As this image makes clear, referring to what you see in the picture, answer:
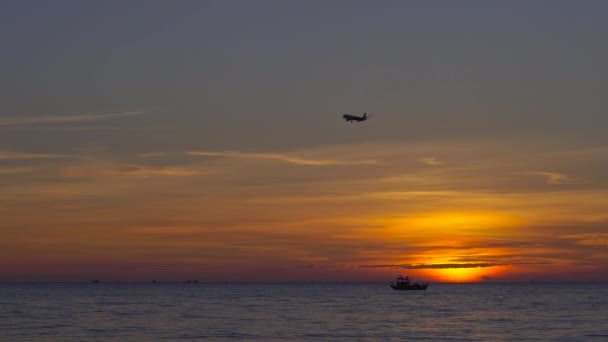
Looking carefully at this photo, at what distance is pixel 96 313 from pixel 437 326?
196 ft

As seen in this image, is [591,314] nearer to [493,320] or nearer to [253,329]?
[493,320]

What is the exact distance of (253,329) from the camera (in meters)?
104

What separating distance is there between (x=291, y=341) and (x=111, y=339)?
19.8 metres

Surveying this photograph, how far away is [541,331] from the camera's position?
336 ft

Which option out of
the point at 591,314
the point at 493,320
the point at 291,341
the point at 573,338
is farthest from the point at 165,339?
the point at 591,314

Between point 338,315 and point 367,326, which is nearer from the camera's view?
point 367,326

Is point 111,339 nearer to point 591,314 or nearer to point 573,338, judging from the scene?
point 573,338

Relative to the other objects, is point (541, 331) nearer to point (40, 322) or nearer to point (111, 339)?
point (111, 339)

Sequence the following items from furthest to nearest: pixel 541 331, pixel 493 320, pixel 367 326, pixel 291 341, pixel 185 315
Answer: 1. pixel 185 315
2. pixel 493 320
3. pixel 367 326
4. pixel 541 331
5. pixel 291 341

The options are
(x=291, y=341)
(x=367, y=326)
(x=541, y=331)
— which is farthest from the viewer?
(x=367, y=326)

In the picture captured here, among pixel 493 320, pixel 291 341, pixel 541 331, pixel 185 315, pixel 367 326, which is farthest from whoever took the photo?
pixel 185 315

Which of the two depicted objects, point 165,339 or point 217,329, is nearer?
point 165,339

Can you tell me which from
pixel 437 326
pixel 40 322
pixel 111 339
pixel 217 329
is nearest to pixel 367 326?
pixel 437 326

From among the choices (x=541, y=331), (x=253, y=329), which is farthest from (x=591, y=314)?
(x=253, y=329)
